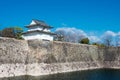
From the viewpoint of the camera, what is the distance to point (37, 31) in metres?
33.0

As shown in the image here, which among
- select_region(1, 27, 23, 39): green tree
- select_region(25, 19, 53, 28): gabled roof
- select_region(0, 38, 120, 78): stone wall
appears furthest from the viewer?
select_region(25, 19, 53, 28): gabled roof

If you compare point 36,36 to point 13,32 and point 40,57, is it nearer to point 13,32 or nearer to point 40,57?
point 13,32

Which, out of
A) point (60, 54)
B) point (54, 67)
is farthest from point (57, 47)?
point (54, 67)

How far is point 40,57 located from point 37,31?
13.4 meters

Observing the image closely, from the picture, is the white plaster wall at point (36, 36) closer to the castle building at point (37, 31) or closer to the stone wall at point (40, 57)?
the castle building at point (37, 31)

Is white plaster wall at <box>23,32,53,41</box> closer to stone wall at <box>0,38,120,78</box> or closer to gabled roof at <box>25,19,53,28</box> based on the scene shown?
gabled roof at <box>25,19,53,28</box>

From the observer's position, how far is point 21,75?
18281mm

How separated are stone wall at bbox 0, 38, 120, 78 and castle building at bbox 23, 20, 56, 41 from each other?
26.1 ft

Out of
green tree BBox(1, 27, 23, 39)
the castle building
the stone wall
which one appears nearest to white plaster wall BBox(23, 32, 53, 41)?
the castle building

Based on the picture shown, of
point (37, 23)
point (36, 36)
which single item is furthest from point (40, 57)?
point (37, 23)

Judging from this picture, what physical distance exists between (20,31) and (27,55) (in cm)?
1678

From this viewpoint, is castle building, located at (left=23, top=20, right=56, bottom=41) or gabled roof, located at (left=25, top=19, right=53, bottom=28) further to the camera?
gabled roof, located at (left=25, top=19, right=53, bottom=28)

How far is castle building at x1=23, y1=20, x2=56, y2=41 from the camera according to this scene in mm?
33278

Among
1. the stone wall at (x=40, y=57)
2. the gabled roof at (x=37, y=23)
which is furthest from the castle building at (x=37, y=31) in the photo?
the stone wall at (x=40, y=57)
